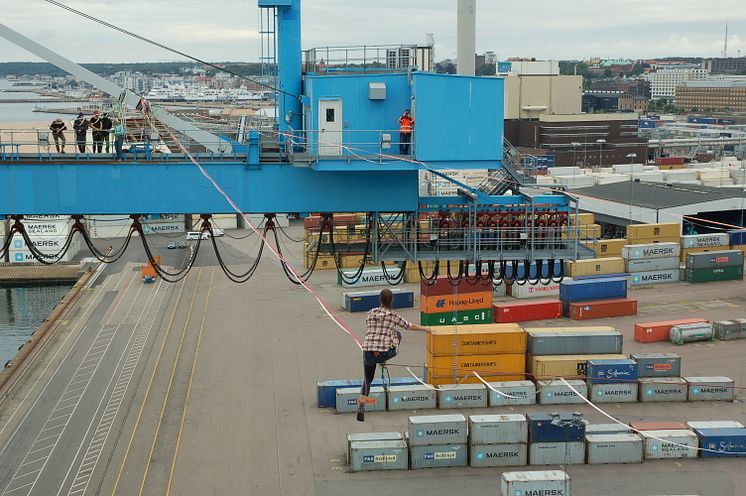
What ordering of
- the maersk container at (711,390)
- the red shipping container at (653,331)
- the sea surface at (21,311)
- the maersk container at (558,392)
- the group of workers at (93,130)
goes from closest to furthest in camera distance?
the group of workers at (93,130), the maersk container at (558,392), the maersk container at (711,390), the red shipping container at (653,331), the sea surface at (21,311)

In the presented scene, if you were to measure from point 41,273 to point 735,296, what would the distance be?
35810 mm

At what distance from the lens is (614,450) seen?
22438mm

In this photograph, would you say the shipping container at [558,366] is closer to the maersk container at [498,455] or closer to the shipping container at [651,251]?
the maersk container at [498,455]

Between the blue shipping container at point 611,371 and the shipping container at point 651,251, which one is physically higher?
the shipping container at point 651,251

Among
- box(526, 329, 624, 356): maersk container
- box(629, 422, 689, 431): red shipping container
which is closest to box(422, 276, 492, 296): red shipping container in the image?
box(526, 329, 624, 356): maersk container

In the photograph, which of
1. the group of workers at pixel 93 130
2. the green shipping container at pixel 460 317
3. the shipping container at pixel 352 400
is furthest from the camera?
the green shipping container at pixel 460 317

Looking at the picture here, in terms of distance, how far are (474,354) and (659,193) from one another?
95.1 ft

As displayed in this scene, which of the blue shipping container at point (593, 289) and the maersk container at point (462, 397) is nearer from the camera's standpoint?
the maersk container at point (462, 397)

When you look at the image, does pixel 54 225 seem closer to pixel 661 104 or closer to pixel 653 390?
pixel 653 390

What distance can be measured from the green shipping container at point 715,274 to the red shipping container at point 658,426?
65.7 feet

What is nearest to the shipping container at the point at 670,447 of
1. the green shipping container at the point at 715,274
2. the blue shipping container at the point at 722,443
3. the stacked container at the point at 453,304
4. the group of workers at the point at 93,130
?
the blue shipping container at the point at 722,443

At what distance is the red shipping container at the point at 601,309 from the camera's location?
36.0 m

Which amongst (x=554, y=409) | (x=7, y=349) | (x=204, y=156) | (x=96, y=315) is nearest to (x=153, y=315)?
(x=96, y=315)

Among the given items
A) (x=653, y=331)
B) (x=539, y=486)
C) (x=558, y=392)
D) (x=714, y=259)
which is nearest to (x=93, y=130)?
(x=539, y=486)
